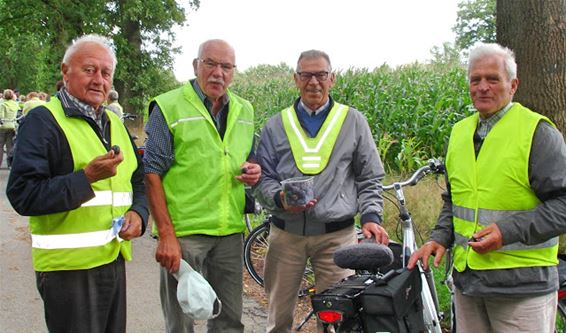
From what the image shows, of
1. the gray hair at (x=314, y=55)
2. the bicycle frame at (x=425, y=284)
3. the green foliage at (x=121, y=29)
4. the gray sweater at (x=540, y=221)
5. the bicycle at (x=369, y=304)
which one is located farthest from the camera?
the green foliage at (x=121, y=29)

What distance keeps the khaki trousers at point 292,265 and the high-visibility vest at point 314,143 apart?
478 mm

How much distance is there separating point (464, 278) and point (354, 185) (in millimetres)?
1054

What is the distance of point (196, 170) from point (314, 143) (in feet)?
2.57

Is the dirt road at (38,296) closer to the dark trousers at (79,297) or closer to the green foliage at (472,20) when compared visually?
the dark trousers at (79,297)

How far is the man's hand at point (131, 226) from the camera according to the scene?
3119mm

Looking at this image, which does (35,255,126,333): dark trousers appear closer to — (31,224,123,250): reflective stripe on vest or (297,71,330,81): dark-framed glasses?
(31,224,123,250): reflective stripe on vest

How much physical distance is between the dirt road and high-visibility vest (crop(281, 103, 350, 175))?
2.28m

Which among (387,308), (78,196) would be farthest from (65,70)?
(387,308)

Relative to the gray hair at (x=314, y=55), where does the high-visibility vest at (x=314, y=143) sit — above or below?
below

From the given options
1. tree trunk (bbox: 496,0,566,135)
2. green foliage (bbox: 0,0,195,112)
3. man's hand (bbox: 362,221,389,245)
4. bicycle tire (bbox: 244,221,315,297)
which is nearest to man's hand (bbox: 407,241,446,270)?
man's hand (bbox: 362,221,389,245)

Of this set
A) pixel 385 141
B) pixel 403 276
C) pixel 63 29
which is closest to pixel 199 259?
pixel 403 276

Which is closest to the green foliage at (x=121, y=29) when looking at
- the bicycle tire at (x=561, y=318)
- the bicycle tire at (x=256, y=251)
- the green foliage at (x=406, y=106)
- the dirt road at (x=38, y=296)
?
the green foliage at (x=406, y=106)

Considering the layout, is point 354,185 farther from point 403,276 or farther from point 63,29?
point 63,29

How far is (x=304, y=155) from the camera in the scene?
3.80 metres
